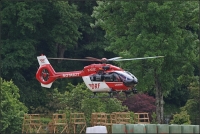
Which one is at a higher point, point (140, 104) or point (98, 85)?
point (140, 104)

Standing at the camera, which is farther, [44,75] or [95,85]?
[44,75]

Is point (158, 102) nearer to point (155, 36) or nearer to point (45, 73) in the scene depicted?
point (155, 36)

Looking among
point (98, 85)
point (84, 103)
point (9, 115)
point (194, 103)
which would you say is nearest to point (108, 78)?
point (98, 85)

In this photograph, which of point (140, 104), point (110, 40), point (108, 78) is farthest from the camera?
point (140, 104)

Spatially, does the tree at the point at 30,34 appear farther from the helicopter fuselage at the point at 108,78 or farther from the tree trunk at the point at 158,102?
the helicopter fuselage at the point at 108,78

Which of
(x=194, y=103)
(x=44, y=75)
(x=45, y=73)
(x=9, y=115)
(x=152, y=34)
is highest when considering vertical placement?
(x=152, y=34)

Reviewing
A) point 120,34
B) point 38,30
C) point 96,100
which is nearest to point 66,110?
point 96,100

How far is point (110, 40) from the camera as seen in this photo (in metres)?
58.2

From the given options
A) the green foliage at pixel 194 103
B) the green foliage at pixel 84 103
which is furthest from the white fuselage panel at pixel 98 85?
the green foliage at pixel 194 103

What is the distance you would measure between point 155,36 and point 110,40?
17.1 ft

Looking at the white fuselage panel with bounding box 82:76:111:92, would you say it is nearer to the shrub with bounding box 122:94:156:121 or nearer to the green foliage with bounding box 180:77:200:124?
the green foliage with bounding box 180:77:200:124

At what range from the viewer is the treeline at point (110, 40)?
5391cm

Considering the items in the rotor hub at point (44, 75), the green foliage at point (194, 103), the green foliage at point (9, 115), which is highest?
the green foliage at point (194, 103)

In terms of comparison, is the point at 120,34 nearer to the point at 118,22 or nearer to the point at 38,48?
the point at 118,22
